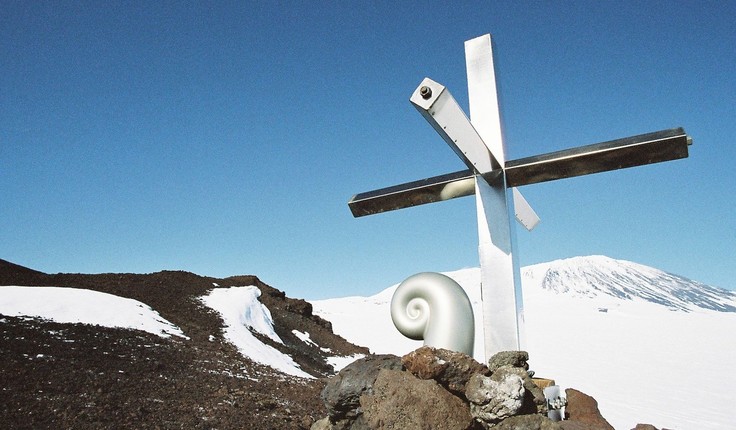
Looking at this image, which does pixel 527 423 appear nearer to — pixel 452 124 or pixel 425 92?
pixel 452 124

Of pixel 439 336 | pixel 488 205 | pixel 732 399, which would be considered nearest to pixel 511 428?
pixel 439 336

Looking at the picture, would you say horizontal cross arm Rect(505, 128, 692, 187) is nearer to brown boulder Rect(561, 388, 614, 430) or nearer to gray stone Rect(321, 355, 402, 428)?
brown boulder Rect(561, 388, 614, 430)

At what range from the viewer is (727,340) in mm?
22016

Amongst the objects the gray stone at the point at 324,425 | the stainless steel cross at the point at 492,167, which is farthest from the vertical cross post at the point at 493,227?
the gray stone at the point at 324,425

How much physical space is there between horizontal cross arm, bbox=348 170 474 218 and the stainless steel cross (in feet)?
0.04

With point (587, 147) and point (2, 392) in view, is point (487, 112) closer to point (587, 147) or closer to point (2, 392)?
point (587, 147)

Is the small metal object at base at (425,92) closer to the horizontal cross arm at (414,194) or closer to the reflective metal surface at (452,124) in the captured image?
the reflective metal surface at (452,124)

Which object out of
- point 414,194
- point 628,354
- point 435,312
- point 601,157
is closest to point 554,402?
point 435,312

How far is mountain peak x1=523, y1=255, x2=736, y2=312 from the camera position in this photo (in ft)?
504

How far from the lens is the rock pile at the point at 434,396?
381 cm

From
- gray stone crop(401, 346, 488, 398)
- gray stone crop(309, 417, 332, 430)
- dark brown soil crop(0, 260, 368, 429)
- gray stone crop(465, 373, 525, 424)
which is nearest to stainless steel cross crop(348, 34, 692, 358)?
gray stone crop(401, 346, 488, 398)

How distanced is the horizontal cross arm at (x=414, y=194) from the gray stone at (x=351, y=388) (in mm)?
2545

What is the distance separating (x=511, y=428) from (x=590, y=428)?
0.99 meters

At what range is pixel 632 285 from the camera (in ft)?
533
